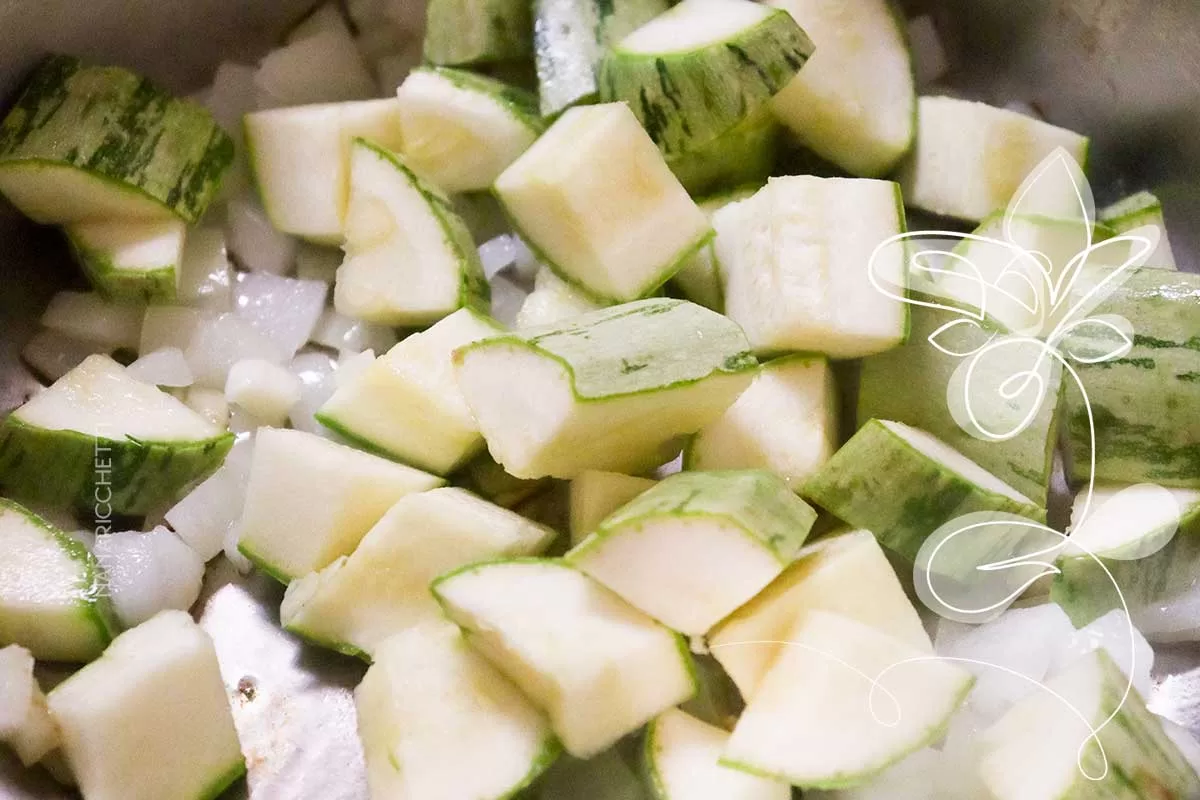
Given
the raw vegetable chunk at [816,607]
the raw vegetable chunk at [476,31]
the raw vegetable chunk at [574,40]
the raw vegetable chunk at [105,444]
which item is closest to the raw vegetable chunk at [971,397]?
the raw vegetable chunk at [816,607]

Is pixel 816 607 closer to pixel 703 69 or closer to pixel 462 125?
pixel 703 69

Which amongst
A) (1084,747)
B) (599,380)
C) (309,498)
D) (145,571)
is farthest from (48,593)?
(1084,747)

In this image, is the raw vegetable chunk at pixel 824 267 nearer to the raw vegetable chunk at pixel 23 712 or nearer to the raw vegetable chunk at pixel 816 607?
the raw vegetable chunk at pixel 816 607

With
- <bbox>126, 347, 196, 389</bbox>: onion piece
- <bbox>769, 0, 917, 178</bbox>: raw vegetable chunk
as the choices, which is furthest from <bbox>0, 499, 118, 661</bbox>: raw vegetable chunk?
<bbox>769, 0, 917, 178</bbox>: raw vegetable chunk

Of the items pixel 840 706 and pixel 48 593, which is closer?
pixel 840 706

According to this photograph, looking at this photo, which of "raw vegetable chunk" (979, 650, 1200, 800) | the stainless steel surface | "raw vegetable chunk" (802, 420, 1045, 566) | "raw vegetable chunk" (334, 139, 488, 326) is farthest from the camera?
"raw vegetable chunk" (334, 139, 488, 326)

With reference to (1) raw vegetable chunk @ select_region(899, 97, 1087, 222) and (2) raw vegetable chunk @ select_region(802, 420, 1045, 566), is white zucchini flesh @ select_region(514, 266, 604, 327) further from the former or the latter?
(1) raw vegetable chunk @ select_region(899, 97, 1087, 222)
